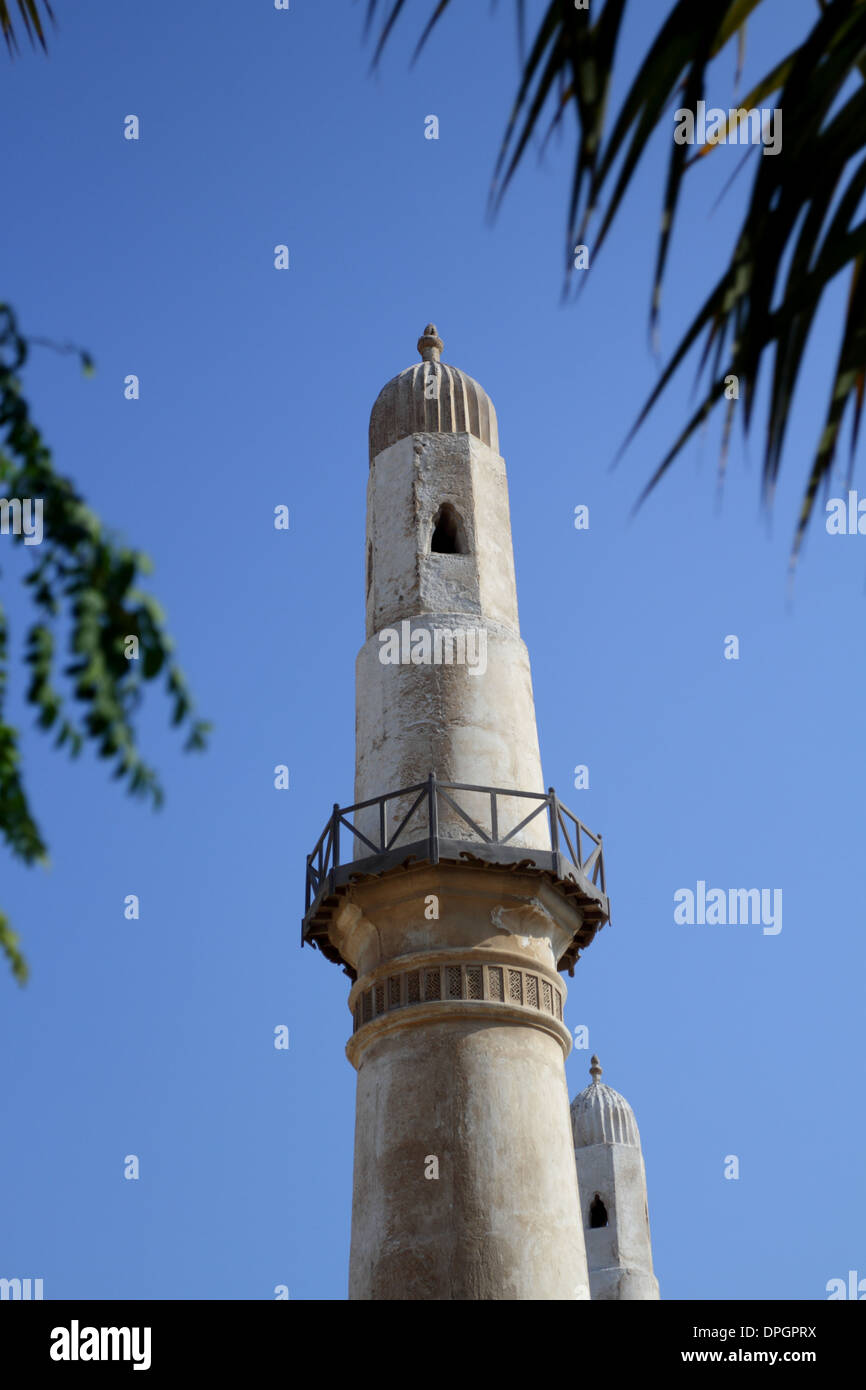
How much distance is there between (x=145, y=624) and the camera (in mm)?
3281

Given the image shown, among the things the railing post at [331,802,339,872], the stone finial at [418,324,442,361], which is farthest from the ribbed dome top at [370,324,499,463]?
the railing post at [331,802,339,872]

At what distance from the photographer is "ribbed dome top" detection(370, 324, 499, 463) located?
77.2 feet

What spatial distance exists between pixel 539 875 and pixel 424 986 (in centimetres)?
188

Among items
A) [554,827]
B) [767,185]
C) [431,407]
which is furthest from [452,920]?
[767,185]

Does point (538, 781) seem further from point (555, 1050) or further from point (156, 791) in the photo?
point (156, 791)

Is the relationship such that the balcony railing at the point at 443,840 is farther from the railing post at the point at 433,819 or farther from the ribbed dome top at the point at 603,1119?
the ribbed dome top at the point at 603,1119

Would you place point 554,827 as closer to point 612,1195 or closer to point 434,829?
point 434,829

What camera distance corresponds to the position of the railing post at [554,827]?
19766 millimetres

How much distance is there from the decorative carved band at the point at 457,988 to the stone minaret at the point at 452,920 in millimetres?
23

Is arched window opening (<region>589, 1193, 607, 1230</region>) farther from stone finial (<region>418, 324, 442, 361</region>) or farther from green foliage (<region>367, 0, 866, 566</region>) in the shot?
green foliage (<region>367, 0, 866, 566</region>)

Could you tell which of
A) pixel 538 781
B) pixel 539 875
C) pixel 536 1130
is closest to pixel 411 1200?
pixel 536 1130

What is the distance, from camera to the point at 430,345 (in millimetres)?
24688

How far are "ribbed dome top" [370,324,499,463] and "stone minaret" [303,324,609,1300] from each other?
484mm

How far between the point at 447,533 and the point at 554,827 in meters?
4.91
